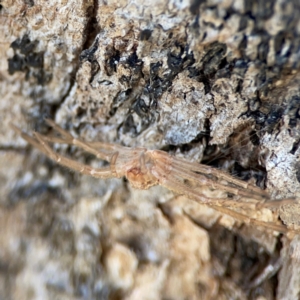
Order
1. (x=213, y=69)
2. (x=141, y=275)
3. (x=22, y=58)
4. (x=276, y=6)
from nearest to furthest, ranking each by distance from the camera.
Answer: (x=276, y=6) → (x=213, y=69) → (x=141, y=275) → (x=22, y=58)

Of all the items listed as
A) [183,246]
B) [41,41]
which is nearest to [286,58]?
[183,246]

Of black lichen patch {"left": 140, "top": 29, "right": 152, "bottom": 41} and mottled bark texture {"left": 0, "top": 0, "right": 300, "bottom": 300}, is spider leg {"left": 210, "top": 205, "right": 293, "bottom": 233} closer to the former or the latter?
mottled bark texture {"left": 0, "top": 0, "right": 300, "bottom": 300}

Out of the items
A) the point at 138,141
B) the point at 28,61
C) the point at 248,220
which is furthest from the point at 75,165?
the point at 248,220

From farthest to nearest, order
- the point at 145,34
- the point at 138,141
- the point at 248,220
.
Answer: the point at 138,141 → the point at 248,220 → the point at 145,34

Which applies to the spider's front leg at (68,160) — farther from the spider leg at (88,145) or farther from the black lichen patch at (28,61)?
the black lichen patch at (28,61)

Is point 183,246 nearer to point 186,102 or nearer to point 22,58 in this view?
point 186,102

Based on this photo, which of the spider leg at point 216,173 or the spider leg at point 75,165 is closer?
the spider leg at point 216,173

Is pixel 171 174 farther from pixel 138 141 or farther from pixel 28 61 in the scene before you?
pixel 28 61

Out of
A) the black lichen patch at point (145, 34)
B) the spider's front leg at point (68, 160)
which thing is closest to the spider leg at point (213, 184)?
the spider's front leg at point (68, 160)
